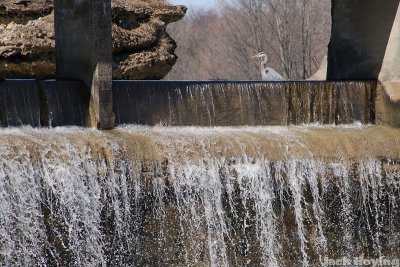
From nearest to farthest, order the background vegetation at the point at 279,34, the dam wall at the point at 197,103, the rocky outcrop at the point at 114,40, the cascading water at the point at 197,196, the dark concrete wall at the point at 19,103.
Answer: the cascading water at the point at 197,196
the dark concrete wall at the point at 19,103
the dam wall at the point at 197,103
the rocky outcrop at the point at 114,40
the background vegetation at the point at 279,34

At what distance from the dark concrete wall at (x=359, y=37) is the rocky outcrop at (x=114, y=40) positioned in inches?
132

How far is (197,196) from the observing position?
10.2m

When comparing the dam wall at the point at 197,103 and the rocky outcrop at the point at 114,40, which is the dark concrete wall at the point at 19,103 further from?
the rocky outcrop at the point at 114,40

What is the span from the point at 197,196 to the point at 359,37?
4415 millimetres

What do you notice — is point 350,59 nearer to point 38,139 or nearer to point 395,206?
point 395,206

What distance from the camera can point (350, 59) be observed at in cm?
1392

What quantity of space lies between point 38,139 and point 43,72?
21.8 feet

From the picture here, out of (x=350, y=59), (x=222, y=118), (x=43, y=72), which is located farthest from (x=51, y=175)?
(x=43, y=72)

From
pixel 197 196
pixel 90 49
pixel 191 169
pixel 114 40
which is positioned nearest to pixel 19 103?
pixel 90 49

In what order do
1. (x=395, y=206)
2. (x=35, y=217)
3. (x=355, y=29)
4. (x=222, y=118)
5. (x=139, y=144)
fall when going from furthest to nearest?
(x=355, y=29) → (x=222, y=118) → (x=395, y=206) → (x=139, y=144) → (x=35, y=217)

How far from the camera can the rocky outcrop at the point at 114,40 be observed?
52.5ft

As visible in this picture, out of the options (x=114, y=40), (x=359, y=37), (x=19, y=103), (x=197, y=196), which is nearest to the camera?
(x=197, y=196)

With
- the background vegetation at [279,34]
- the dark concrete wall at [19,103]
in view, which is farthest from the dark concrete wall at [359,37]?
the background vegetation at [279,34]

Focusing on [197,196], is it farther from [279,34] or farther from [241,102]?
[279,34]
